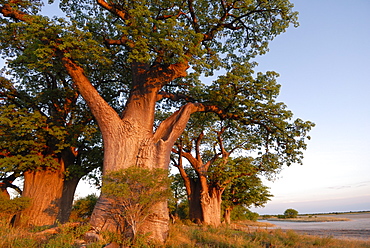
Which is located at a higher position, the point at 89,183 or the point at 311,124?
the point at 311,124

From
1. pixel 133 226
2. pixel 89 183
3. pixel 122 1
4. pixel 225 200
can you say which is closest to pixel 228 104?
pixel 122 1

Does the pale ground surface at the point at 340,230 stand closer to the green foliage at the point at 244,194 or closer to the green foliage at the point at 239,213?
the green foliage at the point at 244,194

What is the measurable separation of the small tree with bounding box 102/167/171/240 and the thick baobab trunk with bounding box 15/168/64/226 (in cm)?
774

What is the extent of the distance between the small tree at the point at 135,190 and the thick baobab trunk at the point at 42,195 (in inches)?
305

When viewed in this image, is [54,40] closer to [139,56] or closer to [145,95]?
[139,56]

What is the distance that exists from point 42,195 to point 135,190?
29.4 feet

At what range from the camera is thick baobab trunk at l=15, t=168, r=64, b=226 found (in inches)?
495

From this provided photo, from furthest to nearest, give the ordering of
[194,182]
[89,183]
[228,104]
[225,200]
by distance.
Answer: [225,200] → [194,182] → [89,183] → [228,104]

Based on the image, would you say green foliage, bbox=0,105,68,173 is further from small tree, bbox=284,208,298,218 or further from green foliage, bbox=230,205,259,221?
small tree, bbox=284,208,298,218

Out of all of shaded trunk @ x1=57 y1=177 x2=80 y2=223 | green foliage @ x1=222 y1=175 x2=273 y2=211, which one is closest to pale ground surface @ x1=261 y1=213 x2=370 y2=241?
green foliage @ x1=222 y1=175 x2=273 y2=211

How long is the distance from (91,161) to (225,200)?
17.0 metres

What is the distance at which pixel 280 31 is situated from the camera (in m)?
13.2

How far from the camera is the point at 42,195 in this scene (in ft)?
43.4

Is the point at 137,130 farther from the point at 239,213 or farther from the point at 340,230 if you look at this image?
the point at 239,213
